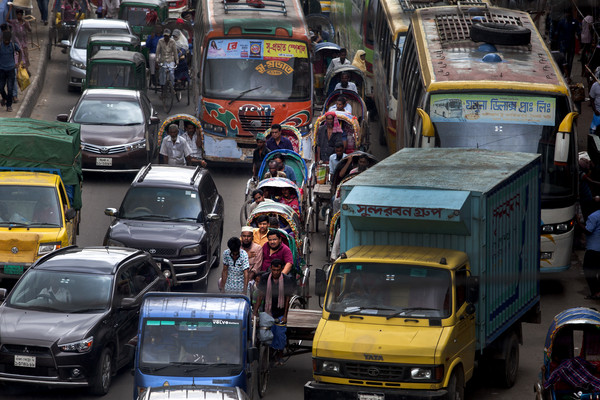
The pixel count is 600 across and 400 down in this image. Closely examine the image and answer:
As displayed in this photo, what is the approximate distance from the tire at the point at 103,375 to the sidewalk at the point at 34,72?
45.1 ft

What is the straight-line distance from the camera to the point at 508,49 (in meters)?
18.6

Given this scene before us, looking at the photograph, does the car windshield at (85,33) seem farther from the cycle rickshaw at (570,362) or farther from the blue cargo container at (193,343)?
the cycle rickshaw at (570,362)

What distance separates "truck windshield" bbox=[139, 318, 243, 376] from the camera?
12.6m

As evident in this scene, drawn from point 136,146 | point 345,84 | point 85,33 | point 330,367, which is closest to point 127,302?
point 330,367

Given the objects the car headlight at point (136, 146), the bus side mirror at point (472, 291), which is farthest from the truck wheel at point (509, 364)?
the car headlight at point (136, 146)

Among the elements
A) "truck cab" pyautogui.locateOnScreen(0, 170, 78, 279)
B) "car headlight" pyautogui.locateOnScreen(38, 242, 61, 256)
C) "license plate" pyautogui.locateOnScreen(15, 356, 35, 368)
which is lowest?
"car headlight" pyautogui.locateOnScreen(38, 242, 61, 256)

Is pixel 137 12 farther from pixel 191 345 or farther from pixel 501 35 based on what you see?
pixel 191 345

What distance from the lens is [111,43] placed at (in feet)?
102

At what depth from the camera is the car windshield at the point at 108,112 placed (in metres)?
24.2

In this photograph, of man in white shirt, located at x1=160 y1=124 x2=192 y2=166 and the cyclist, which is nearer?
man in white shirt, located at x1=160 y1=124 x2=192 y2=166

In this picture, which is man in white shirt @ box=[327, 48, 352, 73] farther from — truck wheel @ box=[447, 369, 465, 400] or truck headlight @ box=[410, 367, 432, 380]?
truck headlight @ box=[410, 367, 432, 380]

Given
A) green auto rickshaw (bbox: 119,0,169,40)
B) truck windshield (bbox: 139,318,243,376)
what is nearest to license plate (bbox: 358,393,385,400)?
truck windshield (bbox: 139,318,243,376)

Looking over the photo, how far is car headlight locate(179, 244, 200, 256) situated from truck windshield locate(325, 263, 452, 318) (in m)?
5.43

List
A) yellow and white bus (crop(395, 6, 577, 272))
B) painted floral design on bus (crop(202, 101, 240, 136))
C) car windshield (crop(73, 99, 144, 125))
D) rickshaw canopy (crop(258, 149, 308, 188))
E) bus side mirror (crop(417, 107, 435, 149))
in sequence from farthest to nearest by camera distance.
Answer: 1. painted floral design on bus (crop(202, 101, 240, 136))
2. car windshield (crop(73, 99, 144, 125))
3. rickshaw canopy (crop(258, 149, 308, 188))
4. bus side mirror (crop(417, 107, 435, 149))
5. yellow and white bus (crop(395, 6, 577, 272))
